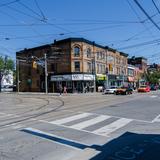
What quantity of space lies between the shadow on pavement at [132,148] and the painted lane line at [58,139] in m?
0.52

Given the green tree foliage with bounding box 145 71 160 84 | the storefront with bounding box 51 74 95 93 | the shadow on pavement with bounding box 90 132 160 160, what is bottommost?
the shadow on pavement with bounding box 90 132 160 160

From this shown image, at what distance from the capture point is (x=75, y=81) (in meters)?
57.4

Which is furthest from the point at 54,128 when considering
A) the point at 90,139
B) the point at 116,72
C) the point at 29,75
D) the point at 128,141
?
the point at 116,72

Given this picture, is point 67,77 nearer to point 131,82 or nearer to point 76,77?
point 76,77

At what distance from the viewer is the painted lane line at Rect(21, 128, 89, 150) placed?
9.62 metres

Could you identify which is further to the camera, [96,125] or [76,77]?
[76,77]

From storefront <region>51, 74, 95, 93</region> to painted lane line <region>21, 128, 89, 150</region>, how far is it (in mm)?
43962

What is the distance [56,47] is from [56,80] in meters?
6.52

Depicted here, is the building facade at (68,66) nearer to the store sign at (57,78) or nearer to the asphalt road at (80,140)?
the store sign at (57,78)

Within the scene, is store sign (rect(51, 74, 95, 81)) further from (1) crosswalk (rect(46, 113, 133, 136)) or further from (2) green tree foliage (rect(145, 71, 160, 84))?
(2) green tree foliage (rect(145, 71, 160, 84))

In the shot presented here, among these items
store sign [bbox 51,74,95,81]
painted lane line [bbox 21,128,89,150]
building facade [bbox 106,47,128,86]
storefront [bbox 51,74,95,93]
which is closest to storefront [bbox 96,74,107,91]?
building facade [bbox 106,47,128,86]

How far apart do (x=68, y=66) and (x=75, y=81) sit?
307 centimetres

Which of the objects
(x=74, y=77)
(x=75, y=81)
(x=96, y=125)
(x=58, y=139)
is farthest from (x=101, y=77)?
(x=58, y=139)

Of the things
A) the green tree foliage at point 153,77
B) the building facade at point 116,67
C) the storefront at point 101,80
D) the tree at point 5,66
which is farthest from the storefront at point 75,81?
the green tree foliage at point 153,77
